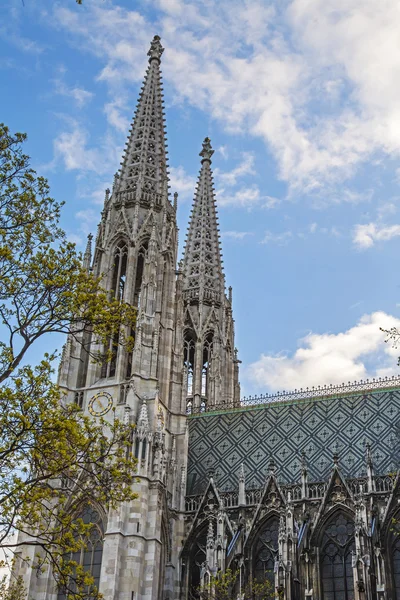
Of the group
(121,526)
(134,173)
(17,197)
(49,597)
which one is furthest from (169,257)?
(17,197)

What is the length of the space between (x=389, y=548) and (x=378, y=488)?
258 cm

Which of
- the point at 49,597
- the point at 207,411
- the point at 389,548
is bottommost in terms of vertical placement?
the point at 49,597

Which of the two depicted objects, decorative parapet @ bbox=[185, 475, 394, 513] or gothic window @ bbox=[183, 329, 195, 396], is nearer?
decorative parapet @ bbox=[185, 475, 394, 513]

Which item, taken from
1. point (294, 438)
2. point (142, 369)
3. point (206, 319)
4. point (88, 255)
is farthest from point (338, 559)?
point (206, 319)

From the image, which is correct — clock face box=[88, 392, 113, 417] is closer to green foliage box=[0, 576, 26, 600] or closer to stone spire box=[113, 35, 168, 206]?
green foliage box=[0, 576, 26, 600]

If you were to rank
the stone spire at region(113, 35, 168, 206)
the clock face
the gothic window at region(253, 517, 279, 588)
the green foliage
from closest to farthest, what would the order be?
the green foliage → the gothic window at region(253, 517, 279, 588) → the clock face → the stone spire at region(113, 35, 168, 206)

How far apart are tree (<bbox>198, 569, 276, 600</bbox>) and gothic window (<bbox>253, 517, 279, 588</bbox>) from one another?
0.87 metres

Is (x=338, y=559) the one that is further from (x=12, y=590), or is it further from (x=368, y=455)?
(x=12, y=590)

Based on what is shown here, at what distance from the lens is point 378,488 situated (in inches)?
1261

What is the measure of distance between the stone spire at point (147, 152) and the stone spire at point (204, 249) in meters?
9.54

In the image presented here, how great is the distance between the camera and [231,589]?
3034cm

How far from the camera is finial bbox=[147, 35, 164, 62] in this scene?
49125 mm

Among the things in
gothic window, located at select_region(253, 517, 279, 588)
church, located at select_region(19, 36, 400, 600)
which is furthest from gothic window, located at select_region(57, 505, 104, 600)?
gothic window, located at select_region(253, 517, 279, 588)

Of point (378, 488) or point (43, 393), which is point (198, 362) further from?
point (43, 393)
